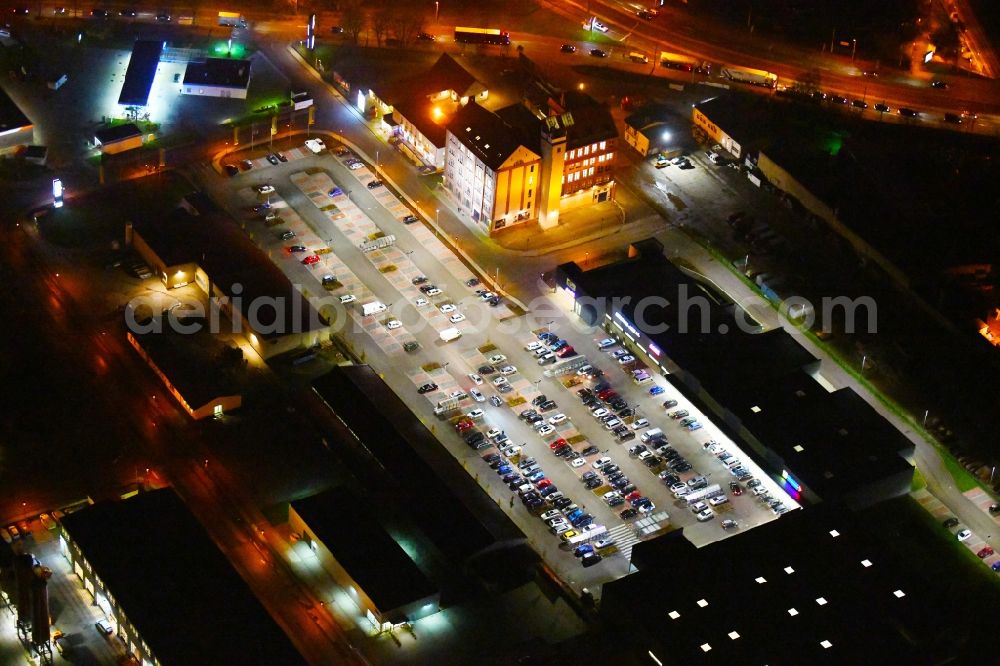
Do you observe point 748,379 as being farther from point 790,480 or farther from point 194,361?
point 194,361

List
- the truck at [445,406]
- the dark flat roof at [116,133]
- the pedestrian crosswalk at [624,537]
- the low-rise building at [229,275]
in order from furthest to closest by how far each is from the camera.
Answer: the dark flat roof at [116,133] < the low-rise building at [229,275] < the truck at [445,406] < the pedestrian crosswalk at [624,537]

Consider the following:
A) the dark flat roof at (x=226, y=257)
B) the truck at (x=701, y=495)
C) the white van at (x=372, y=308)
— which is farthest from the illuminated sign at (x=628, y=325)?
the dark flat roof at (x=226, y=257)

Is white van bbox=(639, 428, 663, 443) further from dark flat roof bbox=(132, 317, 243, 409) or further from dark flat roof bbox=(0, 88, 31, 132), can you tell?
dark flat roof bbox=(0, 88, 31, 132)

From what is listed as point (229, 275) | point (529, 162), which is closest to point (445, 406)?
point (229, 275)

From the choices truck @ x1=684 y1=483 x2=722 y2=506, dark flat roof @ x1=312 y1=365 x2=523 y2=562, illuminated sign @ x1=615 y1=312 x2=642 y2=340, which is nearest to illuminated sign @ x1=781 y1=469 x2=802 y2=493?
truck @ x1=684 y1=483 x2=722 y2=506

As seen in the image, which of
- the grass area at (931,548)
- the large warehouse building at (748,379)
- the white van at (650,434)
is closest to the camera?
the grass area at (931,548)

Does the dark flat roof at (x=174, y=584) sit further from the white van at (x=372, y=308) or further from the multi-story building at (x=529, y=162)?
the multi-story building at (x=529, y=162)
